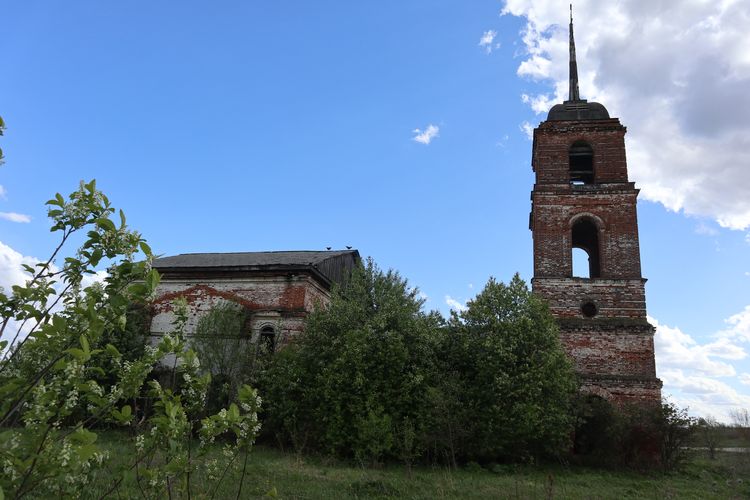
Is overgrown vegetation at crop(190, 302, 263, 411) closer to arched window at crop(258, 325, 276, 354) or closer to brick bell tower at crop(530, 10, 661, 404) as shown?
arched window at crop(258, 325, 276, 354)

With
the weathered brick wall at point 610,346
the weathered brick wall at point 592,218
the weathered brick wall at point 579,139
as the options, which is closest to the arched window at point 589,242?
the weathered brick wall at point 592,218

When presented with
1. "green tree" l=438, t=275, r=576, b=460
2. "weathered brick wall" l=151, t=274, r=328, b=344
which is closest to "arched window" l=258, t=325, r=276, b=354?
"weathered brick wall" l=151, t=274, r=328, b=344

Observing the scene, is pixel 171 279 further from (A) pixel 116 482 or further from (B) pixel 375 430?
(A) pixel 116 482

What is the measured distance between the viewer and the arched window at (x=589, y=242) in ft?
74.4

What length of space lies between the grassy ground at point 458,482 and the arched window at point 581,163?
12.0 m

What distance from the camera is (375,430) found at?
609 inches

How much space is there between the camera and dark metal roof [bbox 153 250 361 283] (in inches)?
880

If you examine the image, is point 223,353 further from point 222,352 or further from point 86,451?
point 86,451

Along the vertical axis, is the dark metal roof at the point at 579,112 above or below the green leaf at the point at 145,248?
above

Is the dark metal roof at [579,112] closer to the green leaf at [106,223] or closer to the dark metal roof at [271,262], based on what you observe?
the dark metal roof at [271,262]

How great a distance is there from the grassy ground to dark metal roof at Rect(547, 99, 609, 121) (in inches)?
570

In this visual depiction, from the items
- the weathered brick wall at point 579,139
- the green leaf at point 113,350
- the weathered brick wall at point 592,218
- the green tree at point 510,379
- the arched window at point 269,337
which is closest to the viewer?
the green leaf at point 113,350

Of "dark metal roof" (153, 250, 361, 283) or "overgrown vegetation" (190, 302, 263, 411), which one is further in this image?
"dark metal roof" (153, 250, 361, 283)

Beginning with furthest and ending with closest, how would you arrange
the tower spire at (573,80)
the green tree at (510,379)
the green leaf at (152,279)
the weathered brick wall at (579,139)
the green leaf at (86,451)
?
the tower spire at (573,80)
the weathered brick wall at (579,139)
the green tree at (510,379)
the green leaf at (152,279)
the green leaf at (86,451)
